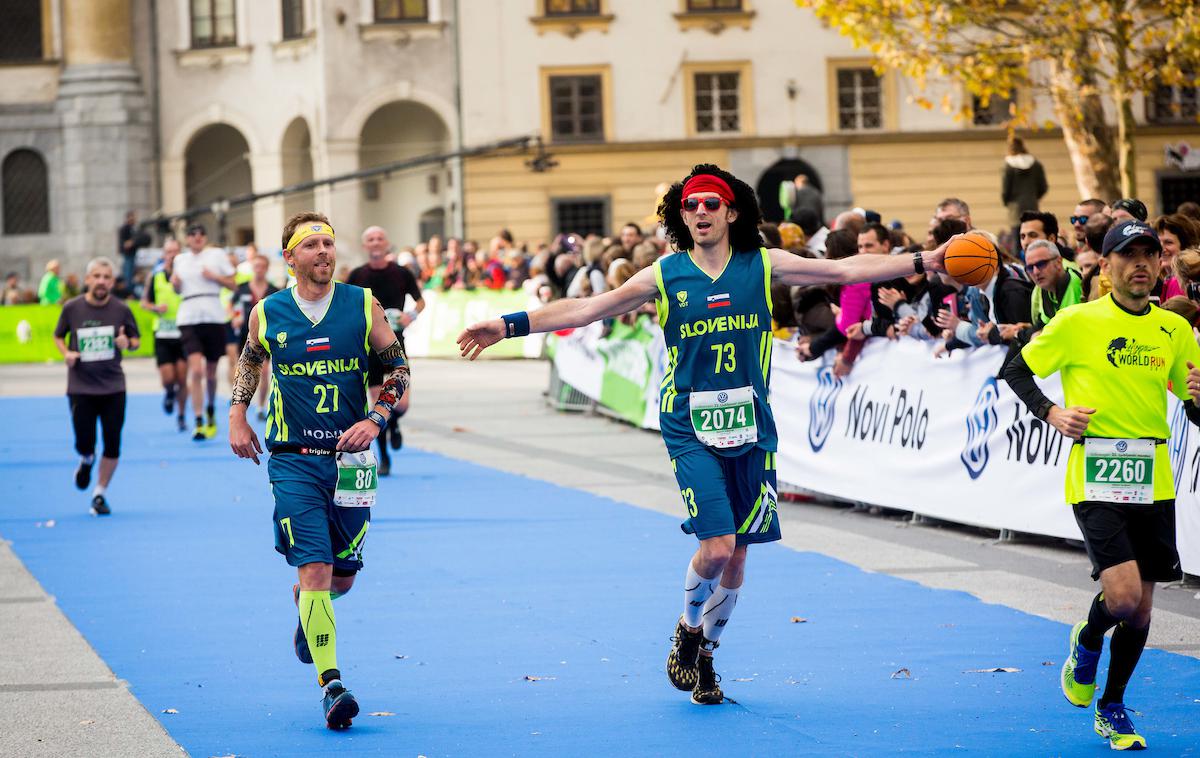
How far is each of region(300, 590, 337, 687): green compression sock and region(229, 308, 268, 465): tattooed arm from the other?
641mm

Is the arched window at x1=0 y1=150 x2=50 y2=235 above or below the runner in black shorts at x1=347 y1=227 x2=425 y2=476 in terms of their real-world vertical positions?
above

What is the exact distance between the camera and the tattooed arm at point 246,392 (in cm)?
767

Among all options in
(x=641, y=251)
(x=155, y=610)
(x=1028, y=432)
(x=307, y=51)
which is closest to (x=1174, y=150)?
(x=641, y=251)

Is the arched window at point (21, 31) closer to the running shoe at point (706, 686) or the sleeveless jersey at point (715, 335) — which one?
the sleeveless jersey at point (715, 335)

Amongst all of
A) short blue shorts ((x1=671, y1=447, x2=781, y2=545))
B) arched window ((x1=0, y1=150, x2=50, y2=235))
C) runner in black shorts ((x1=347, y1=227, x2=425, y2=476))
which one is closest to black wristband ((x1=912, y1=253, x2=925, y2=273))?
short blue shorts ((x1=671, y1=447, x2=781, y2=545))

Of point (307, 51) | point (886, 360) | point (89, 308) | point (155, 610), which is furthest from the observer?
point (307, 51)

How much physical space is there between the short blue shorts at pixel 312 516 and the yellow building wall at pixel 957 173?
130 ft

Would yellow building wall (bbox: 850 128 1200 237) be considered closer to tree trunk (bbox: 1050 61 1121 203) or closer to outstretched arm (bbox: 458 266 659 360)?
tree trunk (bbox: 1050 61 1121 203)

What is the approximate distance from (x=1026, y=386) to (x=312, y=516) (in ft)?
8.85

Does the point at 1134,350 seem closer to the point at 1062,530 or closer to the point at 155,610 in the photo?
the point at 1062,530

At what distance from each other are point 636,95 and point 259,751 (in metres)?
40.6

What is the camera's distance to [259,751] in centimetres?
670

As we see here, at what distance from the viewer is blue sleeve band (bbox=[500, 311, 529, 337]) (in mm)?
7047

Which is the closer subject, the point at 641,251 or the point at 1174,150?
the point at 641,251
